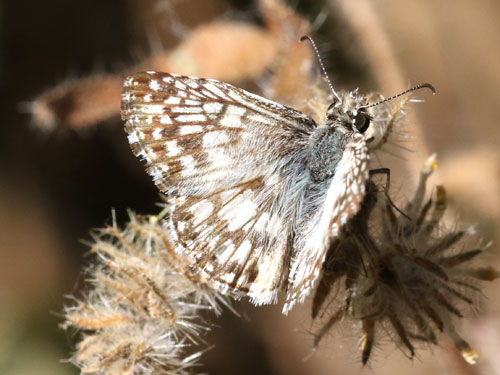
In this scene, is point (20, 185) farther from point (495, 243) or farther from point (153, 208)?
point (495, 243)

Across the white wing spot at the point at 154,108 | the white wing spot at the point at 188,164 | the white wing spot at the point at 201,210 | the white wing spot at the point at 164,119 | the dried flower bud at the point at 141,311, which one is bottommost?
the dried flower bud at the point at 141,311

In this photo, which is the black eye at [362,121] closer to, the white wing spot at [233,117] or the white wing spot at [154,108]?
the white wing spot at [233,117]

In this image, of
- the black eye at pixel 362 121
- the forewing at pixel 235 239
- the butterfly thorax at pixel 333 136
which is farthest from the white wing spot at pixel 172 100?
the black eye at pixel 362 121

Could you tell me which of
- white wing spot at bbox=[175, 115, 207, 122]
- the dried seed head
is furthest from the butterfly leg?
white wing spot at bbox=[175, 115, 207, 122]

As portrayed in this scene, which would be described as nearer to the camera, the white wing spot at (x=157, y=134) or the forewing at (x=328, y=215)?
the forewing at (x=328, y=215)

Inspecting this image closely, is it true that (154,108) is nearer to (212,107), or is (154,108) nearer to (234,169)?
(212,107)

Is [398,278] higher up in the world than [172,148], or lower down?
lower down

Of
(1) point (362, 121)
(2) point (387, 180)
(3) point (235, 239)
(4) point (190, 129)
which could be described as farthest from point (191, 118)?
(2) point (387, 180)
